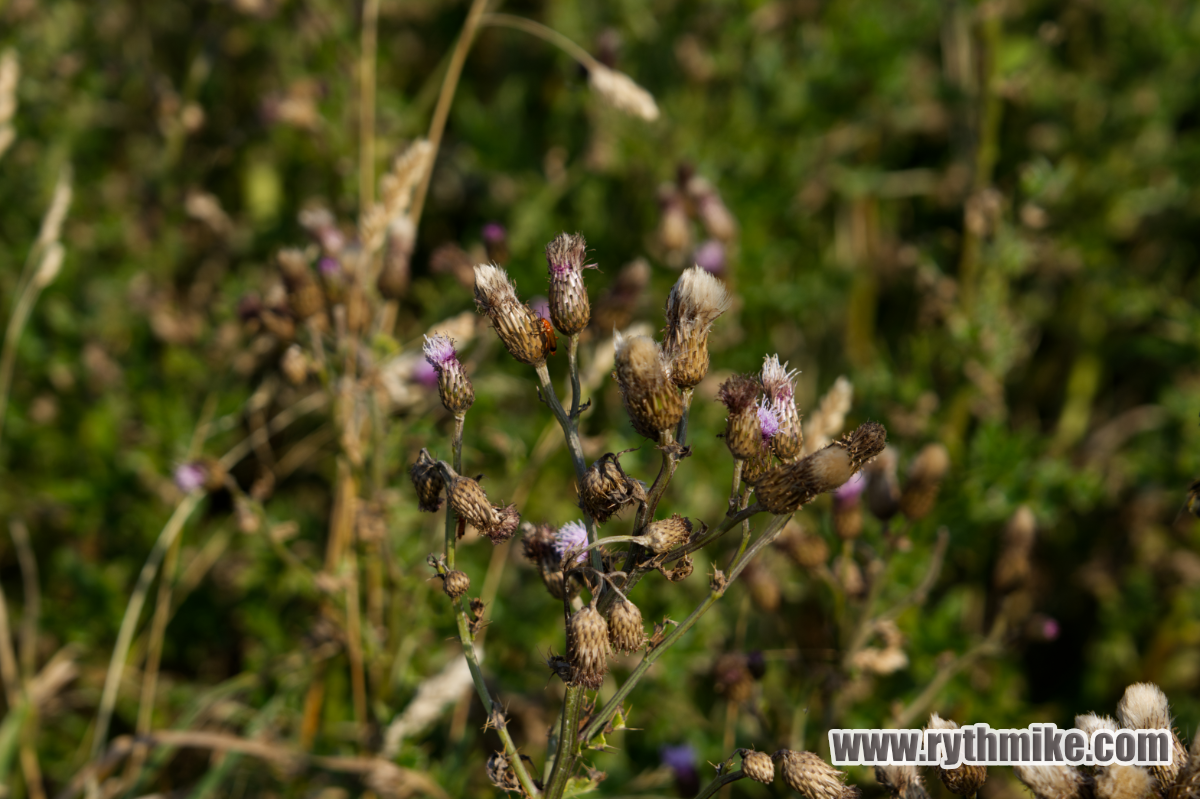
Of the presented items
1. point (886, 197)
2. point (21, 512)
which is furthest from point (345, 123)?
point (886, 197)

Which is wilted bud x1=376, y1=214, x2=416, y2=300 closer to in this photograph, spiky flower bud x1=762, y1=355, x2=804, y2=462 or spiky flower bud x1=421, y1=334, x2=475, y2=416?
spiky flower bud x1=421, y1=334, x2=475, y2=416

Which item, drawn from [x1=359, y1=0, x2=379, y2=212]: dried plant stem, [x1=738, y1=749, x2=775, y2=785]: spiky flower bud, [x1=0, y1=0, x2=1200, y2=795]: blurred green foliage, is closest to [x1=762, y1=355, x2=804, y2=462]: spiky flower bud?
[x1=738, y1=749, x2=775, y2=785]: spiky flower bud

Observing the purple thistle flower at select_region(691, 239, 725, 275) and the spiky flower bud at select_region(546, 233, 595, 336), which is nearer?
the spiky flower bud at select_region(546, 233, 595, 336)

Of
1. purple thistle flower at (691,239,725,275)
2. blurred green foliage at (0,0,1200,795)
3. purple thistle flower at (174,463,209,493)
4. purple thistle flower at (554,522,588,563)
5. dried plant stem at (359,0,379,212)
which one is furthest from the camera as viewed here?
purple thistle flower at (691,239,725,275)

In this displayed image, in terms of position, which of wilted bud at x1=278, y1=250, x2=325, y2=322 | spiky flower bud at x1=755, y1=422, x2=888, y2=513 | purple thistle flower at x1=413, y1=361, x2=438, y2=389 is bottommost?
spiky flower bud at x1=755, y1=422, x2=888, y2=513

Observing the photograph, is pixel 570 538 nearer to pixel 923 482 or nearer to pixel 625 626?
pixel 625 626

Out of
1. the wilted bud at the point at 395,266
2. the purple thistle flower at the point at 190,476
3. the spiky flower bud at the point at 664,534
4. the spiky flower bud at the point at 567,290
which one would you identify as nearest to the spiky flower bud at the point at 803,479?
the spiky flower bud at the point at 664,534

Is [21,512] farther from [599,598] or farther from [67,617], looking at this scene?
[599,598]
